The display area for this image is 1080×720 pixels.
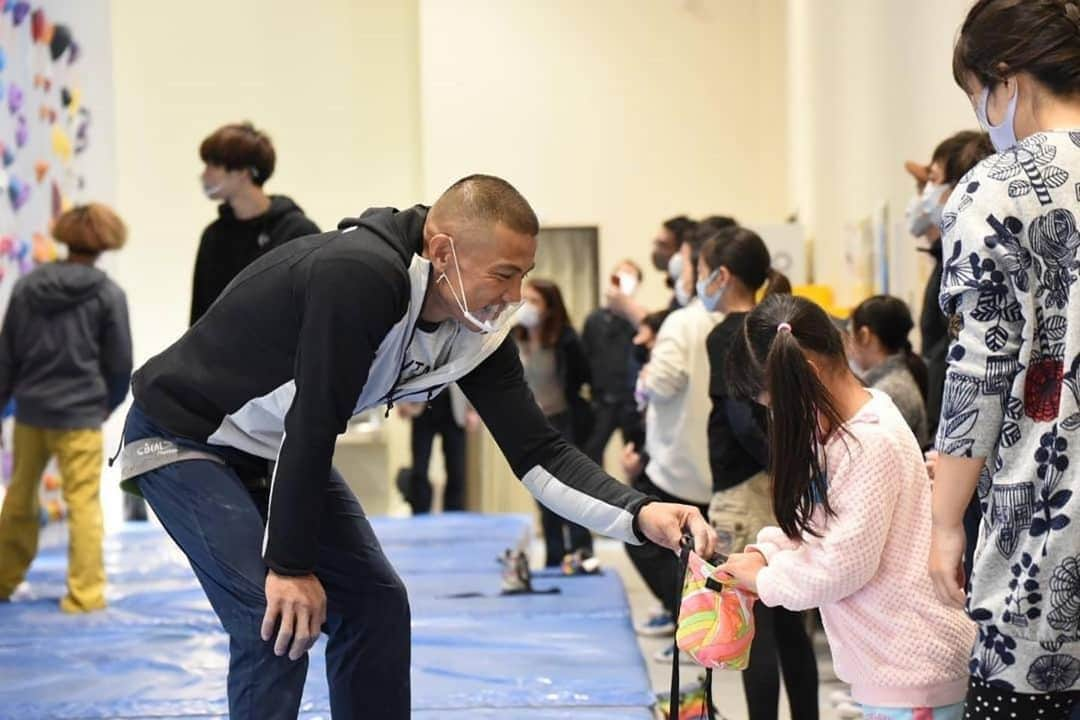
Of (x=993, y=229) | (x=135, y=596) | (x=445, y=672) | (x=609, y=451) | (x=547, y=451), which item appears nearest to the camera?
(x=993, y=229)

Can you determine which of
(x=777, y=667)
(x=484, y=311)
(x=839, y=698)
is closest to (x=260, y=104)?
(x=839, y=698)

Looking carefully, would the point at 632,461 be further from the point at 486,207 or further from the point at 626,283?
the point at 486,207

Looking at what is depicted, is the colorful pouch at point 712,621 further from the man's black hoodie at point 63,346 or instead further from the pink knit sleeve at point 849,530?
the man's black hoodie at point 63,346

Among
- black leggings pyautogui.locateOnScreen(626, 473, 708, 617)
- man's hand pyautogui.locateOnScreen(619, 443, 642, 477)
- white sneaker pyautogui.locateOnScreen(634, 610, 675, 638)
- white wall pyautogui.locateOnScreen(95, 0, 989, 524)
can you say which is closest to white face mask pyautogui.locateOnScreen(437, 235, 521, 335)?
black leggings pyautogui.locateOnScreen(626, 473, 708, 617)

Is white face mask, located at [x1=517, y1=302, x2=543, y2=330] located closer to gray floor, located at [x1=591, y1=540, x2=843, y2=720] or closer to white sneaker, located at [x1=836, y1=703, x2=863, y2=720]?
gray floor, located at [x1=591, y1=540, x2=843, y2=720]

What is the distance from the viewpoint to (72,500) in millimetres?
5441

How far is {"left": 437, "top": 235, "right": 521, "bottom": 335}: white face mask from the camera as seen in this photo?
242 cm

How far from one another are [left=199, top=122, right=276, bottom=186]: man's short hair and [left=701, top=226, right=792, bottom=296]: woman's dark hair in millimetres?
1659

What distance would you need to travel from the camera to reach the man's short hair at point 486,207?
2398mm

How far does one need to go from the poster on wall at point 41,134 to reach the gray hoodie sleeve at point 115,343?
5.40ft

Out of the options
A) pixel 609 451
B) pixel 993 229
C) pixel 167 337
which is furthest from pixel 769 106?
pixel 993 229

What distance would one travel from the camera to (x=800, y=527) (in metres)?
2.41

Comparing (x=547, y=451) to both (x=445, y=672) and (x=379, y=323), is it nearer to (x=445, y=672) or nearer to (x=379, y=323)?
(x=379, y=323)

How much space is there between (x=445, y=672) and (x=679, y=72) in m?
6.80
